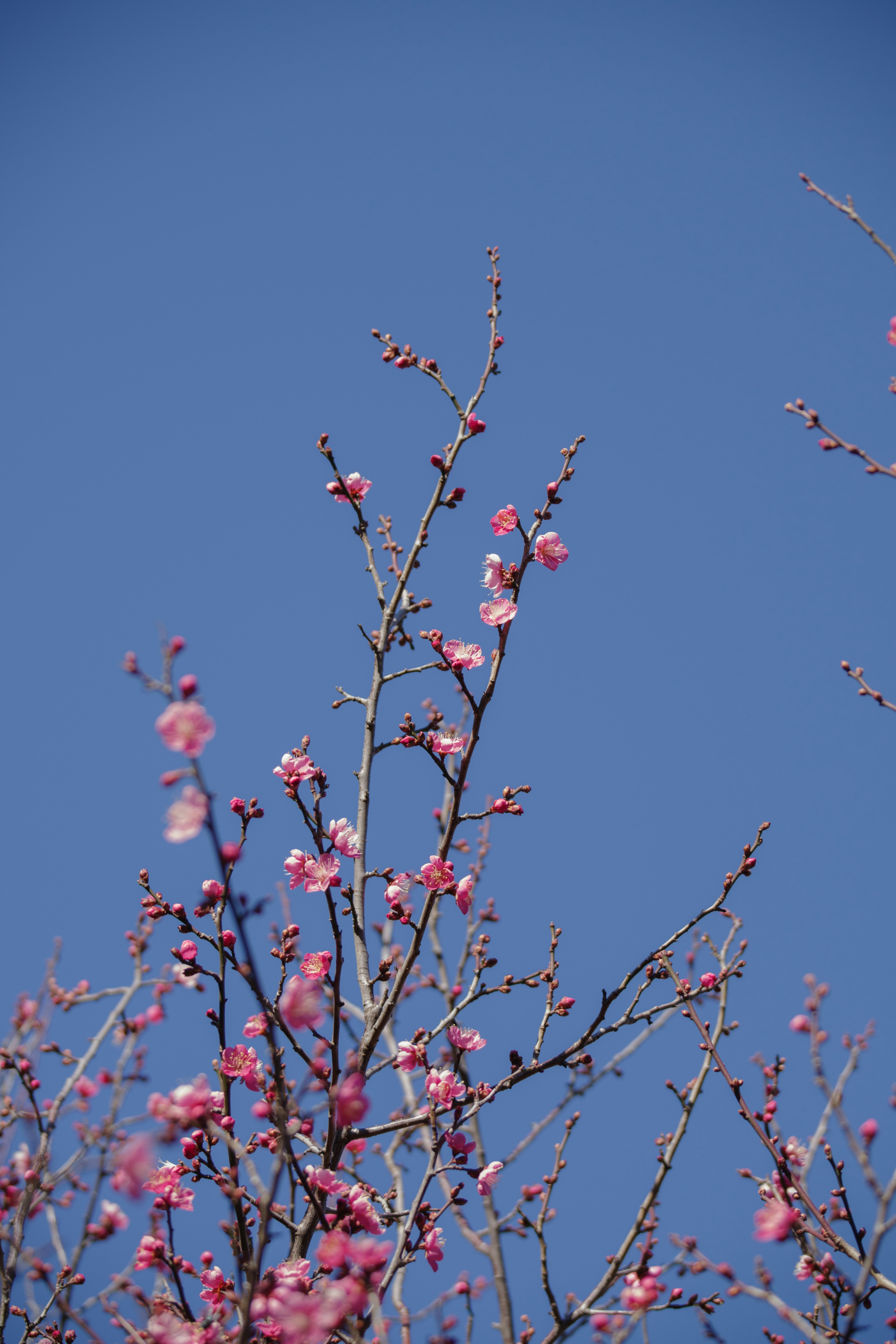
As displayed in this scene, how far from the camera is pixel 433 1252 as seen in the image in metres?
2.78

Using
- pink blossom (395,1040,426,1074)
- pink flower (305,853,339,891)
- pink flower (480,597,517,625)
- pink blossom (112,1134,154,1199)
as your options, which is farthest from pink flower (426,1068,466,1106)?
pink flower (480,597,517,625)

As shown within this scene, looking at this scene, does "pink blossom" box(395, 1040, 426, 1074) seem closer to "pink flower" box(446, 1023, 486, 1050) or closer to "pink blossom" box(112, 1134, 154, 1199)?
"pink flower" box(446, 1023, 486, 1050)

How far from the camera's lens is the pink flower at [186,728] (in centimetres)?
174

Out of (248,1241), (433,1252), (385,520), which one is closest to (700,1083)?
(433,1252)

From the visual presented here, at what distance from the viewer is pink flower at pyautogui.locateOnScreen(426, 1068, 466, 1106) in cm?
287

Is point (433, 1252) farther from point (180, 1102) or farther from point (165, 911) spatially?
point (165, 911)

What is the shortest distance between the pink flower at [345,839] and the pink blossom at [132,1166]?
1332 millimetres

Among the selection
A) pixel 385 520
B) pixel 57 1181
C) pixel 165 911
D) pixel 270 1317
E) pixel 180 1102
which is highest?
pixel 385 520

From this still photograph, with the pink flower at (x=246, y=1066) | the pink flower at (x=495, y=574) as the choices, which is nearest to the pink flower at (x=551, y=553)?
the pink flower at (x=495, y=574)

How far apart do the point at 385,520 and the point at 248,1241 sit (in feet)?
10.6

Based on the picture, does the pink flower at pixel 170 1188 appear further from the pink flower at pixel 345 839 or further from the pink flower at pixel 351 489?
the pink flower at pixel 351 489

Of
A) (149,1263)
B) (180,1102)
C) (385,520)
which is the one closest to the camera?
(180,1102)

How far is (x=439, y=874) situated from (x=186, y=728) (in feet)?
4.70

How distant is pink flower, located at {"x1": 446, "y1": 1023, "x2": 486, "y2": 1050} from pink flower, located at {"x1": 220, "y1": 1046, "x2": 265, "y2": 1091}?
2.64ft
